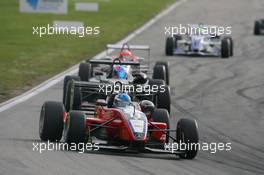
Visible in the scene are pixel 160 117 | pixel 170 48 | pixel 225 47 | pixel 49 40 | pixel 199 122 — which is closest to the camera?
pixel 160 117

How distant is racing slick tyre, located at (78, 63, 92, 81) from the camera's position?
21797 millimetres

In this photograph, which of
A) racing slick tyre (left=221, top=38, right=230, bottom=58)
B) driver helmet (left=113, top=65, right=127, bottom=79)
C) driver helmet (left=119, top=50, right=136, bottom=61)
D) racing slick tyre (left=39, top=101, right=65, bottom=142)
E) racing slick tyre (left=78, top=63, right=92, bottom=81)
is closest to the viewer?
racing slick tyre (left=39, top=101, right=65, bottom=142)

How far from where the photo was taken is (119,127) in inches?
584

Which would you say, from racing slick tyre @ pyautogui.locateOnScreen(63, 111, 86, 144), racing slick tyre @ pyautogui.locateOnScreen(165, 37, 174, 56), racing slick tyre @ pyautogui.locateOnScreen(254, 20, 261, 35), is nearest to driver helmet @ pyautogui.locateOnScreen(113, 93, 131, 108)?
racing slick tyre @ pyautogui.locateOnScreen(63, 111, 86, 144)

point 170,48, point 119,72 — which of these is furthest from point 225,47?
point 119,72

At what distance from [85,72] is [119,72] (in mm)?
1291

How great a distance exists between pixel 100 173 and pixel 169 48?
20.3 metres

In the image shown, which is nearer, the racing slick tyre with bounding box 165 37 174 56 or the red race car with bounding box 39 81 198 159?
the red race car with bounding box 39 81 198 159

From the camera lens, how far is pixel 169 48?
107ft

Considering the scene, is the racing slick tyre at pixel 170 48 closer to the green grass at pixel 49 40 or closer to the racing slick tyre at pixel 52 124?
the green grass at pixel 49 40

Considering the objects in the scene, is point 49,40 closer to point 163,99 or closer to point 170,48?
point 170,48

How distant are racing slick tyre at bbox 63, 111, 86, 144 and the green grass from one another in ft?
22.3

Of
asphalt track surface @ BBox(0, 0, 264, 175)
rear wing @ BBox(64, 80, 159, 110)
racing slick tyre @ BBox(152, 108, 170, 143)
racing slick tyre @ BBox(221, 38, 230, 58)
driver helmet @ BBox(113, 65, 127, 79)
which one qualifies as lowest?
asphalt track surface @ BBox(0, 0, 264, 175)

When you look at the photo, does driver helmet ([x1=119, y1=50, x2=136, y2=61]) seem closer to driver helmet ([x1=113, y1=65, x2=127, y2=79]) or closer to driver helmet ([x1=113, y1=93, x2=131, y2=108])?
driver helmet ([x1=113, y1=65, x2=127, y2=79])
